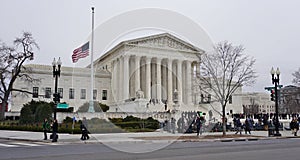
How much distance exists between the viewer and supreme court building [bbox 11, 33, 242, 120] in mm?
76812

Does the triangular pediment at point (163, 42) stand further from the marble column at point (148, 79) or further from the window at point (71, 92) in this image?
the window at point (71, 92)

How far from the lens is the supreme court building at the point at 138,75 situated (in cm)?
7681

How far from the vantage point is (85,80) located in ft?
284

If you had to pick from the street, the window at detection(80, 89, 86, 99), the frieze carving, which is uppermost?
the frieze carving

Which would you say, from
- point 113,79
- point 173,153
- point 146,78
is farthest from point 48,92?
point 173,153

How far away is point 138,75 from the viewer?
7819 centimetres

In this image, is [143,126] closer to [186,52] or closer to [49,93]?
[186,52]

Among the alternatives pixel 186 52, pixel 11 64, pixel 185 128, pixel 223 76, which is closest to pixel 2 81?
pixel 11 64

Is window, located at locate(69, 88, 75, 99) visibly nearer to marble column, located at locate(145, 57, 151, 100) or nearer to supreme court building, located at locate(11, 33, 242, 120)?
supreme court building, located at locate(11, 33, 242, 120)

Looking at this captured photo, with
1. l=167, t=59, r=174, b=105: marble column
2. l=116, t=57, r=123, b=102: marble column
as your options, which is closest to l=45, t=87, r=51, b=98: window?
l=116, t=57, r=123, b=102: marble column

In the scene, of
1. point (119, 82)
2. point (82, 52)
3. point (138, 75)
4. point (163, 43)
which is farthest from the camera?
point (163, 43)

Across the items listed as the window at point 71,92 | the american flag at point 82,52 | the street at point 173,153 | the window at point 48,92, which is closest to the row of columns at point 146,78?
the window at point 71,92

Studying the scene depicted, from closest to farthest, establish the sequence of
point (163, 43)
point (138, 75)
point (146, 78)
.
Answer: point (138, 75) < point (146, 78) < point (163, 43)

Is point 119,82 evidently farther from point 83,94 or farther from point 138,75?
point 83,94
